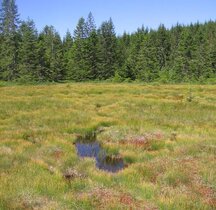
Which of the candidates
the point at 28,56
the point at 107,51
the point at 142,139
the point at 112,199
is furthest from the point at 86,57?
the point at 112,199

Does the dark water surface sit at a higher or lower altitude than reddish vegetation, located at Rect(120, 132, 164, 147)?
lower

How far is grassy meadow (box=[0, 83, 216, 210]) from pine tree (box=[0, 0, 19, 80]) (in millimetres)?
53908

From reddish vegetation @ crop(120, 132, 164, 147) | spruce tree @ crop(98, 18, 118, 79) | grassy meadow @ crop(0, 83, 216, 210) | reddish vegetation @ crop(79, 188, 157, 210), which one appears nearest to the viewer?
reddish vegetation @ crop(79, 188, 157, 210)

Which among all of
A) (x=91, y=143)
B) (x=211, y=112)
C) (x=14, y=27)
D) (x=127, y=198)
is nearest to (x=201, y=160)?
(x=127, y=198)

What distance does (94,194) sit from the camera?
9.82 m

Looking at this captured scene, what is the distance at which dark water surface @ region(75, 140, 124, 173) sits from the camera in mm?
14102

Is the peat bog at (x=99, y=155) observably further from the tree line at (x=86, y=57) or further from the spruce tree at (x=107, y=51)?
the spruce tree at (x=107, y=51)

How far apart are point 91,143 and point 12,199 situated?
9198 millimetres

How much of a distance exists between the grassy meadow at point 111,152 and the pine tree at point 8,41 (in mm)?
53908

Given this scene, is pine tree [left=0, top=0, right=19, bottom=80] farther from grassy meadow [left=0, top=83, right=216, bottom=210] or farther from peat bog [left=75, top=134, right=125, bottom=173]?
peat bog [left=75, top=134, right=125, bottom=173]

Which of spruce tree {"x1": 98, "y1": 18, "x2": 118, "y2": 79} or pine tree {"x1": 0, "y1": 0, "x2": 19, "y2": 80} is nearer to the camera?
pine tree {"x1": 0, "y1": 0, "x2": 19, "y2": 80}

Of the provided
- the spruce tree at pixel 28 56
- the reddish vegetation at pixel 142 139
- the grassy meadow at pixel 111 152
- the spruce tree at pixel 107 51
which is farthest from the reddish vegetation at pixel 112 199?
the spruce tree at pixel 107 51

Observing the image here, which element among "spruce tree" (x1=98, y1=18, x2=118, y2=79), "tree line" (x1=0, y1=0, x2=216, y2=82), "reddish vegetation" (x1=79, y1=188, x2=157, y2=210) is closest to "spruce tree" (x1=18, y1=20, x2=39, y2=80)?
"tree line" (x1=0, y1=0, x2=216, y2=82)

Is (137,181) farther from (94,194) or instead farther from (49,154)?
(49,154)
